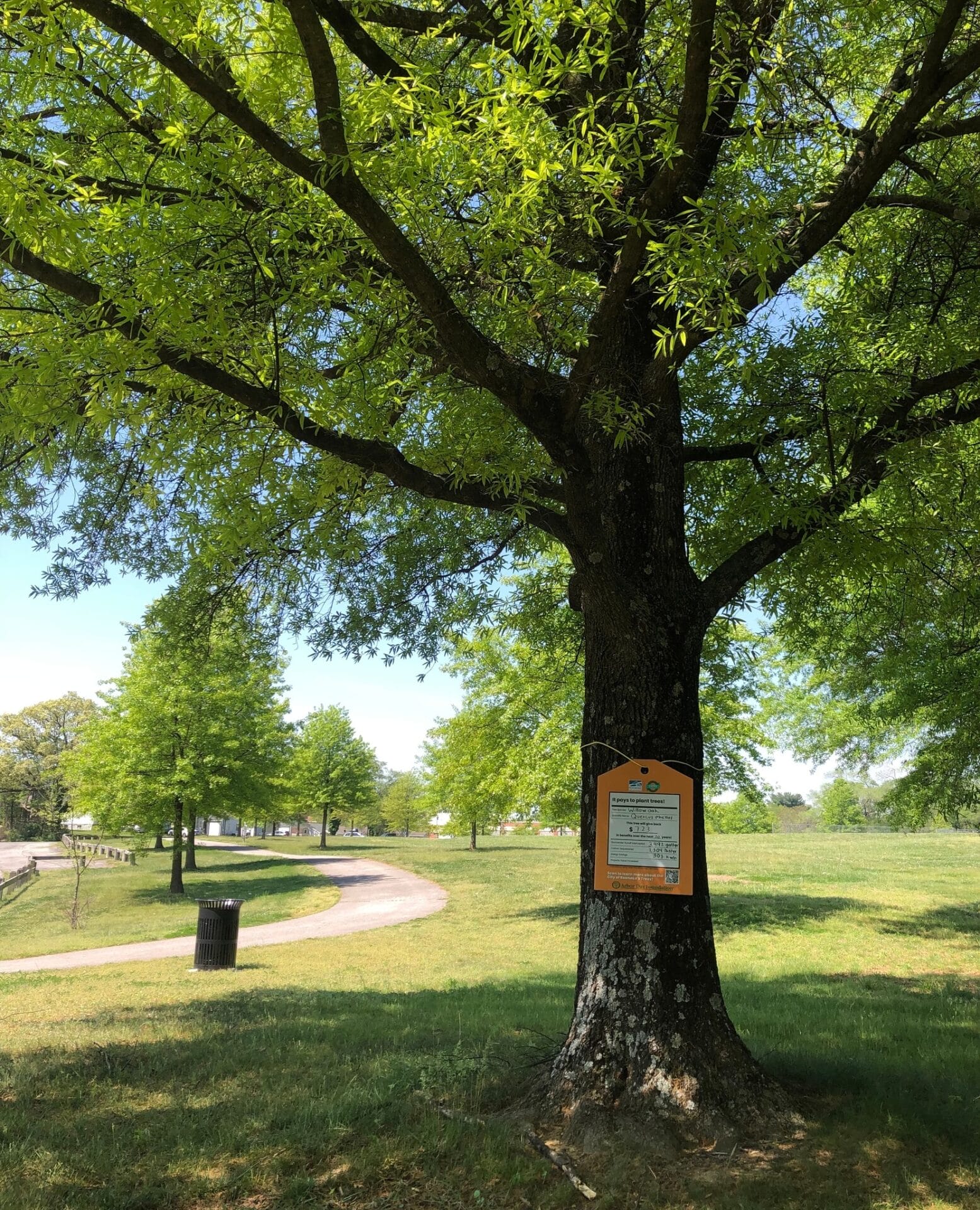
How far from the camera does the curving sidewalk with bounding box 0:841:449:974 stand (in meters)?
15.3

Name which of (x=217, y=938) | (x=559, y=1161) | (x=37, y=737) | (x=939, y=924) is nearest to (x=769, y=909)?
(x=939, y=924)

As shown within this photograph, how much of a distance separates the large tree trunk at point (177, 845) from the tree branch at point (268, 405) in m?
25.4

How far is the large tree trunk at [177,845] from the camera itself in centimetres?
2797

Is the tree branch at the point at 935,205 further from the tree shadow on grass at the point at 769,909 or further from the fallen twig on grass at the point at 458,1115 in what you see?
the tree shadow on grass at the point at 769,909

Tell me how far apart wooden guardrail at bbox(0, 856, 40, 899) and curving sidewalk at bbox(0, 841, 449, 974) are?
11048 mm

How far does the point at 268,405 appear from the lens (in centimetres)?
475

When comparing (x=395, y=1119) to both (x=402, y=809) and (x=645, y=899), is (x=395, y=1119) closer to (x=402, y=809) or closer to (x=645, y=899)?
(x=645, y=899)

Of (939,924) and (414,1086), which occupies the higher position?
(414,1086)

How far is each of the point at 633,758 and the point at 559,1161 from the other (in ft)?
6.66

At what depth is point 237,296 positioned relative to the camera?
4.59 meters

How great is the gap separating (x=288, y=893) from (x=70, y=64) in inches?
1006

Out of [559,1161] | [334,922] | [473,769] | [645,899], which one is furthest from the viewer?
[473,769]

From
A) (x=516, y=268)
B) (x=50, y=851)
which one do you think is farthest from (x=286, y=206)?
(x=50, y=851)

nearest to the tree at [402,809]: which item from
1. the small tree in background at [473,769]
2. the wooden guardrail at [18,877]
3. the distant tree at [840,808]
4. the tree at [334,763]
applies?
the tree at [334,763]
